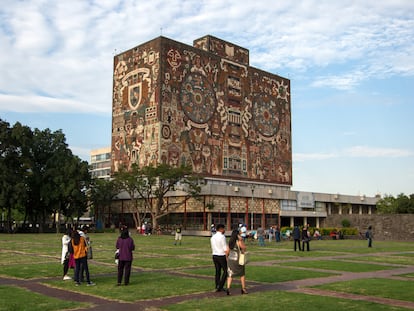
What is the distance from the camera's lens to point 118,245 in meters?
14.5

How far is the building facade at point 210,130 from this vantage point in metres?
69.4

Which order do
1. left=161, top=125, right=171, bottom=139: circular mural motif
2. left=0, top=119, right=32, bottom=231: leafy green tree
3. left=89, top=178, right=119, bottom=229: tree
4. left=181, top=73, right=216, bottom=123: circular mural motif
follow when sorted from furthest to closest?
left=181, top=73, right=216, bottom=123: circular mural motif, left=161, top=125, right=171, bottom=139: circular mural motif, left=89, top=178, right=119, bottom=229: tree, left=0, top=119, right=32, bottom=231: leafy green tree

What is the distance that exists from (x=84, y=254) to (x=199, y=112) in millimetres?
60477

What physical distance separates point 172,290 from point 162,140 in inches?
2215

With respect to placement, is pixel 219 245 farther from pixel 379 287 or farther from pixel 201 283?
pixel 379 287

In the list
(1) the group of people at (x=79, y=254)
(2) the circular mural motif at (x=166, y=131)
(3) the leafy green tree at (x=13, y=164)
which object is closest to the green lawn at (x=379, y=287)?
(1) the group of people at (x=79, y=254)

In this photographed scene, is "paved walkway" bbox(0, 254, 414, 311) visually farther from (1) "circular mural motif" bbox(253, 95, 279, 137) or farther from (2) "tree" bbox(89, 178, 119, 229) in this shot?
(1) "circular mural motif" bbox(253, 95, 279, 137)

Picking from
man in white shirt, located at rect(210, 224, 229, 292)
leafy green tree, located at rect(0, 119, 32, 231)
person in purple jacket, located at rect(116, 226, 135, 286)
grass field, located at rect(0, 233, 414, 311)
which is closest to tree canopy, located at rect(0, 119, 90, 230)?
leafy green tree, located at rect(0, 119, 32, 231)

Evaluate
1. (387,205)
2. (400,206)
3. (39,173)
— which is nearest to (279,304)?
(39,173)

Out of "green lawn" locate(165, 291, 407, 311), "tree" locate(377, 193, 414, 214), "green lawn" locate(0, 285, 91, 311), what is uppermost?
"tree" locate(377, 193, 414, 214)

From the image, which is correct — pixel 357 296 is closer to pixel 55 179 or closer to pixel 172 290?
pixel 172 290

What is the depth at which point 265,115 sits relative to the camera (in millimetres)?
86625

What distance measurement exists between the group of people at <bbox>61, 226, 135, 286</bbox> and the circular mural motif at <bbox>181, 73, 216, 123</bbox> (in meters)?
57.7

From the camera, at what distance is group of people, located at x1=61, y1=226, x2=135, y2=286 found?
47.3ft
